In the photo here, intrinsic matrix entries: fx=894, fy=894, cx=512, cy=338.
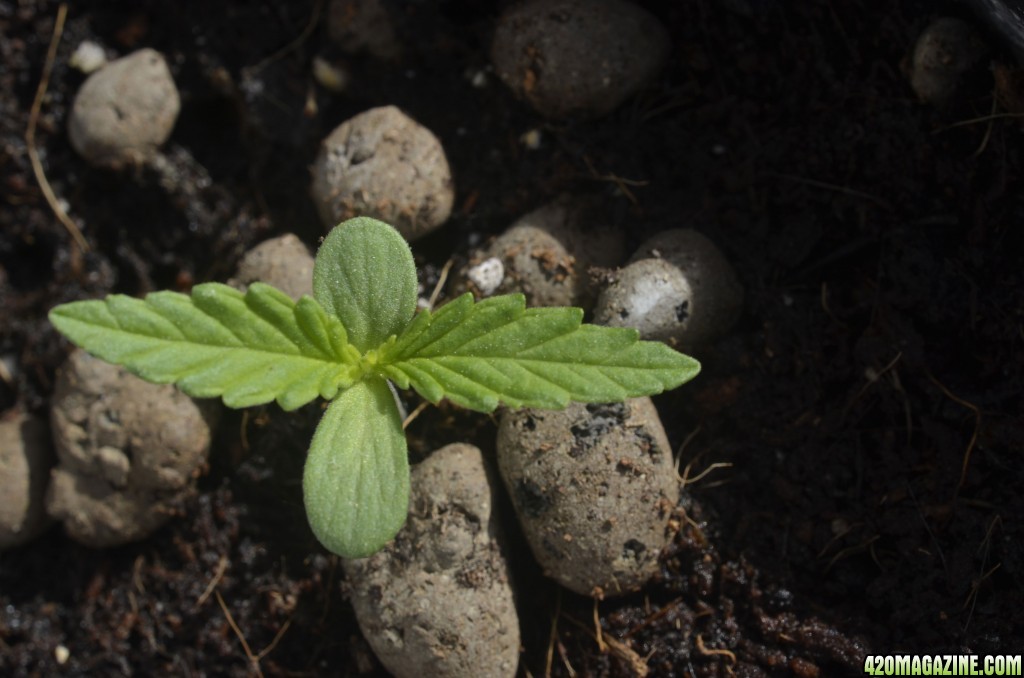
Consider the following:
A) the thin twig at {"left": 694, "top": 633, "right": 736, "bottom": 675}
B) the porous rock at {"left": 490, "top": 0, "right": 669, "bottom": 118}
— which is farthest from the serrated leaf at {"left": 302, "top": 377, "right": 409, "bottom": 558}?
the porous rock at {"left": 490, "top": 0, "right": 669, "bottom": 118}

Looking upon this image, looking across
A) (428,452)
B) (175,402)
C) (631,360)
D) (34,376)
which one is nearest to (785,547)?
(631,360)

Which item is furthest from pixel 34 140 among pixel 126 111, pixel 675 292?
pixel 675 292

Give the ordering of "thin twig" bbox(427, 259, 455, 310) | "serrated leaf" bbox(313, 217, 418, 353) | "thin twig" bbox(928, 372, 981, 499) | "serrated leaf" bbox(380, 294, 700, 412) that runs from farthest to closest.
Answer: "thin twig" bbox(427, 259, 455, 310) → "thin twig" bbox(928, 372, 981, 499) → "serrated leaf" bbox(313, 217, 418, 353) → "serrated leaf" bbox(380, 294, 700, 412)

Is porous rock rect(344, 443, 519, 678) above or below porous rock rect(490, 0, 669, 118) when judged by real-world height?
below

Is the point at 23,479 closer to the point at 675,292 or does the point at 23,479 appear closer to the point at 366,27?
the point at 366,27

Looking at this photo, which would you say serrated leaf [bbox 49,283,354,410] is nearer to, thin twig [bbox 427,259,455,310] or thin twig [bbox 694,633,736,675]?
thin twig [bbox 427,259,455,310]

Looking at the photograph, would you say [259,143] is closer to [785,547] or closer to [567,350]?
[567,350]
